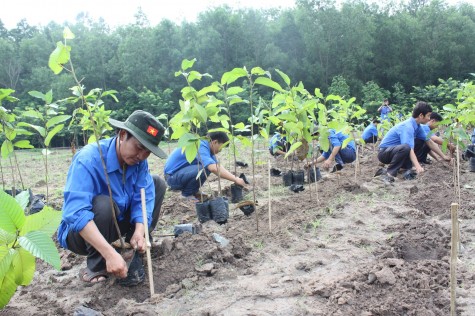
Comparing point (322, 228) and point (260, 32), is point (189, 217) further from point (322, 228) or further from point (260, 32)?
point (260, 32)

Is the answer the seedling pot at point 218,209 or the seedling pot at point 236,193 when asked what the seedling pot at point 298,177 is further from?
the seedling pot at point 218,209

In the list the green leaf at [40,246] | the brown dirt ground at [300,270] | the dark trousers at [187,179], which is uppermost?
the green leaf at [40,246]

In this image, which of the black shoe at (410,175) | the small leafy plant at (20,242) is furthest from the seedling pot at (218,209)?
the black shoe at (410,175)

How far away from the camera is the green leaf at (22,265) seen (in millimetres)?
1388

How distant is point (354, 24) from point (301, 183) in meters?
28.1

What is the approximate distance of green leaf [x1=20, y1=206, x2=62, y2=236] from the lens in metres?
1.35

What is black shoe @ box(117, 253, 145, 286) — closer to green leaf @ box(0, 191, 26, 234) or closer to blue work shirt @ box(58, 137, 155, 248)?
blue work shirt @ box(58, 137, 155, 248)

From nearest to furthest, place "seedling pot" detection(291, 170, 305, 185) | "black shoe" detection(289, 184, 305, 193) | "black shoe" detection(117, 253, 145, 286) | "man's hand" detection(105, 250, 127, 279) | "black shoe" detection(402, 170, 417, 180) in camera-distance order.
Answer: "man's hand" detection(105, 250, 127, 279), "black shoe" detection(117, 253, 145, 286), "black shoe" detection(289, 184, 305, 193), "black shoe" detection(402, 170, 417, 180), "seedling pot" detection(291, 170, 305, 185)

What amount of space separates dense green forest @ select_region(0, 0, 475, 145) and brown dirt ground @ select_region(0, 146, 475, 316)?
84.2 ft

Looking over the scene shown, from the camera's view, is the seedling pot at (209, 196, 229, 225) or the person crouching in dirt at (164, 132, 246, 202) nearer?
the seedling pot at (209, 196, 229, 225)

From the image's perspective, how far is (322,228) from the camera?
10.7 ft

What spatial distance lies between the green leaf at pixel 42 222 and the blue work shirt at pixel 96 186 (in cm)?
77

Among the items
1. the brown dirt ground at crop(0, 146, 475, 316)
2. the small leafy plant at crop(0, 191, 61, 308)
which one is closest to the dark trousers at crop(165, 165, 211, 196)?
the brown dirt ground at crop(0, 146, 475, 316)

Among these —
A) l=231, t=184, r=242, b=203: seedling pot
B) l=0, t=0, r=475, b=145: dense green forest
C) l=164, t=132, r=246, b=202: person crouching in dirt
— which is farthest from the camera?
l=0, t=0, r=475, b=145: dense green forest
